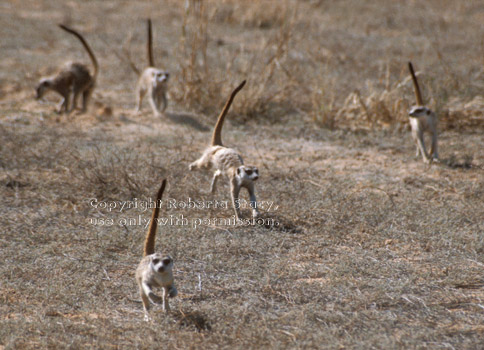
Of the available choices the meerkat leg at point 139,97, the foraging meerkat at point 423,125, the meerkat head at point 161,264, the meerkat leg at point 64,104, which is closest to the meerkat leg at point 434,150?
the foraging meerkat at point 423,125

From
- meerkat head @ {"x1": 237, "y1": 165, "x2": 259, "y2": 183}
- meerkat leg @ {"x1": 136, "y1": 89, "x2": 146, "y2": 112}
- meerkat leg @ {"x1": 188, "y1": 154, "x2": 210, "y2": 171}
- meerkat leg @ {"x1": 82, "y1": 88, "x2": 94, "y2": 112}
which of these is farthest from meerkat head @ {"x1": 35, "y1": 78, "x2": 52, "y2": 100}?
meerkat head @ {"x1": 237, "y1": 165, "x2": 259, "y2": 183}

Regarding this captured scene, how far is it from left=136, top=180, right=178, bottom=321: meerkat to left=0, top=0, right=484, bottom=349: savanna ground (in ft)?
0.42

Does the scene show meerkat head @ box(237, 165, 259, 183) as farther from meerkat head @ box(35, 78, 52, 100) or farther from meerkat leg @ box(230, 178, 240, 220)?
meerkat head @ box(35, 78, 52, 100)

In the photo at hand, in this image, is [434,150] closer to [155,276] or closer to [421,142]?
[421,142]

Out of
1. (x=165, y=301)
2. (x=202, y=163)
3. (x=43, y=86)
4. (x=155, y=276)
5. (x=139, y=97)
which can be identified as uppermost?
(x=43, y=86)

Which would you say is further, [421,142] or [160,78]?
[160,78]

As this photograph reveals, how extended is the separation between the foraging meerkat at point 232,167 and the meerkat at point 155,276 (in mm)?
1290

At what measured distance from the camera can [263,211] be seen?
17.1ft

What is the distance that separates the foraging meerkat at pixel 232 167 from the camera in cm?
478

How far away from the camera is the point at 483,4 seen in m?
14.0

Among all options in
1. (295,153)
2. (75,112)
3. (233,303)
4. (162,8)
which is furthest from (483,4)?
(233,303)

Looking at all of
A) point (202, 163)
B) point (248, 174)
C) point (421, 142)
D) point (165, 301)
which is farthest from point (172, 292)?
point (421, 142)

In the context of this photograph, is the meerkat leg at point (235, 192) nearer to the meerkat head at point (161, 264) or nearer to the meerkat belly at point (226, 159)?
the meerkat belly at point (226, 159)

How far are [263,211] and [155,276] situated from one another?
1.94 meters
